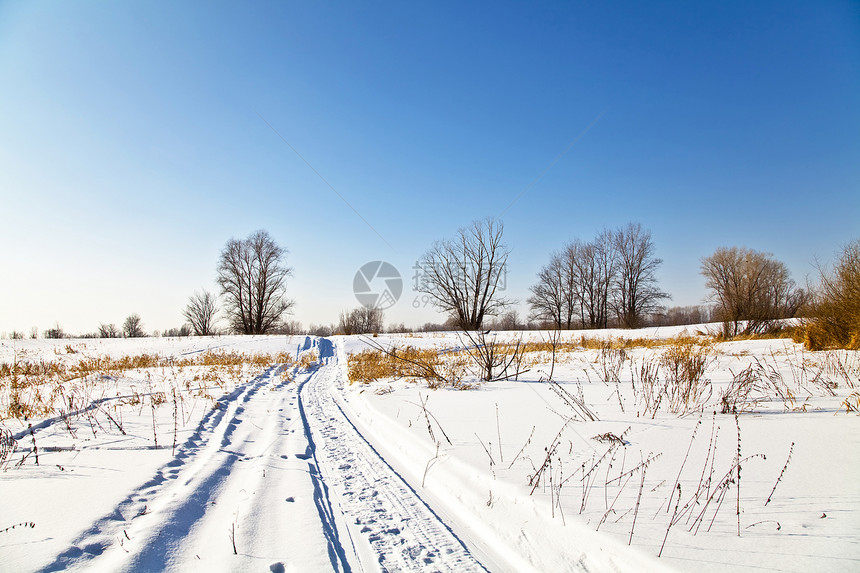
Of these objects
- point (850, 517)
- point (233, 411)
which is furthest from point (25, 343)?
point (850, 517)

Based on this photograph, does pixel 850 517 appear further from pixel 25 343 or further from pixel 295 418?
pixel 25 343

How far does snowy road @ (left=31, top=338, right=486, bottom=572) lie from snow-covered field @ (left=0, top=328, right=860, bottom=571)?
0.01 metres

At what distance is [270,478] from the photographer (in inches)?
121

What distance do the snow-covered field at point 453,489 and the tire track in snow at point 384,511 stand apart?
0.01 meters

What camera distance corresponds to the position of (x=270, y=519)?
7.78 feet

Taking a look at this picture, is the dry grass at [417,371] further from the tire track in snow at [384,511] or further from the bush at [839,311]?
the bush at [839,311]

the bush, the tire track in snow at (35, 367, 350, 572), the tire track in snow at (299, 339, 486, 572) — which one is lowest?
the tire track in snow at (299, 339, 486, 572)

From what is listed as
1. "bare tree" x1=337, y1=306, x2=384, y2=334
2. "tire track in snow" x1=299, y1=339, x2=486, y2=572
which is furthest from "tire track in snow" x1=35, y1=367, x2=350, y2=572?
"bare tree" x1=337, y1=306, x2=384, y2=334

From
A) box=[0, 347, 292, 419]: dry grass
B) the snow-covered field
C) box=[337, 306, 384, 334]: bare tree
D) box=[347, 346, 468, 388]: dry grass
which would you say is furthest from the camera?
box=[337, 306, 384, 334]: bare tree

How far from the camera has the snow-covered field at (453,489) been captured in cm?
180

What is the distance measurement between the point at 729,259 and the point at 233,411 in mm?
31627

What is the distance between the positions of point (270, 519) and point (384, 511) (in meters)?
0.80

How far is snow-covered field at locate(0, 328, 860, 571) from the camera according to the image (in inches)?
71.1

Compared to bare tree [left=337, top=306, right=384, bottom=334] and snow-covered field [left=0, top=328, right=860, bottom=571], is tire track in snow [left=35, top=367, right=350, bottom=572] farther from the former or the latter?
bare tree [left=337, top=306, right=384, bottom=334]
